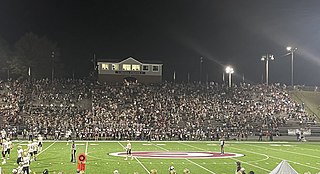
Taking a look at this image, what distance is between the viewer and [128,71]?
7956 centimetres

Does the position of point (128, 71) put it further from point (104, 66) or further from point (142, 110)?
point (142, 110)

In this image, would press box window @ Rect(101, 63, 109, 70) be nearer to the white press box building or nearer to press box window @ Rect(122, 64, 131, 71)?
the white press box building

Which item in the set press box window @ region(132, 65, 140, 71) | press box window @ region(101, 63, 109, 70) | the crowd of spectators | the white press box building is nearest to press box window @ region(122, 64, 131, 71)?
the white press box building

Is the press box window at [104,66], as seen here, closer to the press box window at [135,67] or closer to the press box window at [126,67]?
the press box window at [126,67]

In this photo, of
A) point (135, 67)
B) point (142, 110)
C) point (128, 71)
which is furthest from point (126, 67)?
point (142, 110)

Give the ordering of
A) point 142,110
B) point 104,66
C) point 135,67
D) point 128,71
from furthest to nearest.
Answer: point 135,67, point 128,71, point 104,66, point 142,110

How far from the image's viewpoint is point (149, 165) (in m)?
26.4

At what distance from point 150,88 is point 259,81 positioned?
4064 centimetres

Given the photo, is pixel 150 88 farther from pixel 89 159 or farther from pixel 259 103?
pixel 89 159

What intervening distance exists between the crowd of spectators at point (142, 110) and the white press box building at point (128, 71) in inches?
283

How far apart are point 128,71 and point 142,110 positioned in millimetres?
20930

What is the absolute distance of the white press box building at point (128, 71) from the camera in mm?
78812

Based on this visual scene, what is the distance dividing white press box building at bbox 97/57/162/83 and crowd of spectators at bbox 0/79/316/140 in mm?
7178

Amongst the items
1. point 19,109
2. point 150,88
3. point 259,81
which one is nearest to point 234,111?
point 150,88
